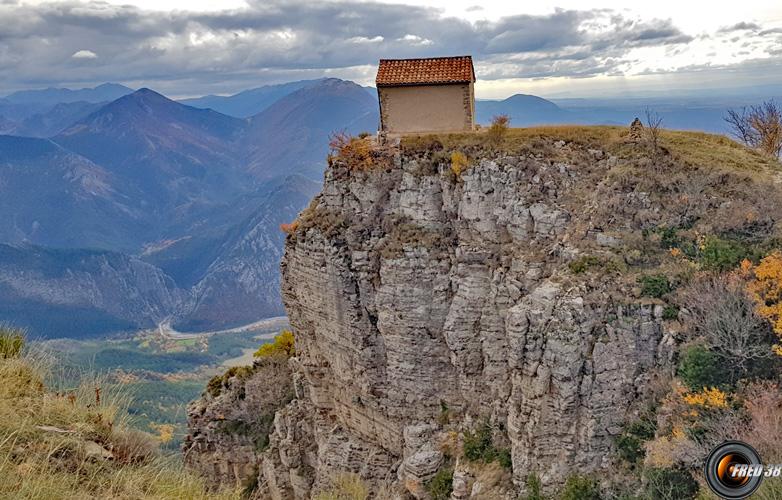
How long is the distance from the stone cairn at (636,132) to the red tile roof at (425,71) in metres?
7.96

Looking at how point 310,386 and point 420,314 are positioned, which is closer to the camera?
point 420,314

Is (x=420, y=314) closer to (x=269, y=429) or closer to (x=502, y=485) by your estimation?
(x=502, y=485)

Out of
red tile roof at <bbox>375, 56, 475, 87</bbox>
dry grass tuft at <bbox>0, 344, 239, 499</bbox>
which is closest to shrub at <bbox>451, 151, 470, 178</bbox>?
red tile roof at <bbox>375, 56, 475, 87</bbox>

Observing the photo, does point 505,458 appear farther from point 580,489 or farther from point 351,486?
point 351,486

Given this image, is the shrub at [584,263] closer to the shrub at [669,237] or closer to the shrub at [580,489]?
the shrub at [669,237]

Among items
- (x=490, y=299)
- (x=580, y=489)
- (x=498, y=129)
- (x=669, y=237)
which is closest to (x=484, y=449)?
(x=580, y=489)

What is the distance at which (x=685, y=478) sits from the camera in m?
15.1

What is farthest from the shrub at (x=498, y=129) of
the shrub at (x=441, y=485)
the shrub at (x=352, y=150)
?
the shrub at (x=441, y=485)

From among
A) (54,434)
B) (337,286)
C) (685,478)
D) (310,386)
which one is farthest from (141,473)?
(310,386)

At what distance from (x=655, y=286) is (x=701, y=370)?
3052 millimetres

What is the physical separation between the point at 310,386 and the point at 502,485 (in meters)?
13.2

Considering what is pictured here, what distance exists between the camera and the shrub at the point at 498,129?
25.0m

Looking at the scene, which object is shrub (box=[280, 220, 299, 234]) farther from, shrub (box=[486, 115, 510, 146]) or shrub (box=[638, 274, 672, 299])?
shrub (box=[638, 274, 672, 299])

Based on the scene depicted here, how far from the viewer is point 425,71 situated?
28.3 meters
